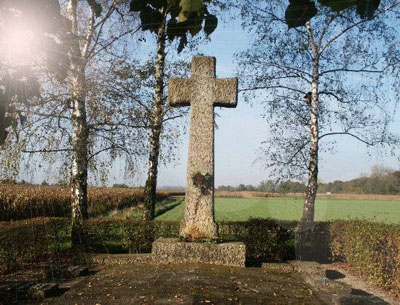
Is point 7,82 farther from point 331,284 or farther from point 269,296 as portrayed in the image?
point 331,284

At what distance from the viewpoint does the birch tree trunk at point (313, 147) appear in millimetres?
13266

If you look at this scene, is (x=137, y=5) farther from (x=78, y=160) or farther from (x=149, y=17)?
(x=78, y=160)

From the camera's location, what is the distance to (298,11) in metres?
1.63

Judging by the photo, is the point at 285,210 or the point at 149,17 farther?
the point at 285,210

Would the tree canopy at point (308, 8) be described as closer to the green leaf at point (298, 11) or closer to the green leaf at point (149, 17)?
the green leaf at point (298, 11)

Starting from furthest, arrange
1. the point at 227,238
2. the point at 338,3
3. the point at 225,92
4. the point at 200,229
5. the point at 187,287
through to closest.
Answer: the point at 227,238 < the point at 225,92 < the point at 200,229 < the point at 187,287 < the point at 338,3

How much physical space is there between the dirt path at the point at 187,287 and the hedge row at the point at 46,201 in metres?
4.67

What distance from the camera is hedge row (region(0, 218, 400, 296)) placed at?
9.11 m

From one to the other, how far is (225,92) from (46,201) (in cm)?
1259

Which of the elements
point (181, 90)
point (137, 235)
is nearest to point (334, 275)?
point (137, 235)

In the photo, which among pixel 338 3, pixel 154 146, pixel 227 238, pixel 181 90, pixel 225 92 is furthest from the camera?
pixel 154 146

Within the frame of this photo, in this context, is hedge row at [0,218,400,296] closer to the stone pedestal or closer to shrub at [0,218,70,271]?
shrub at [0,218,70,271]

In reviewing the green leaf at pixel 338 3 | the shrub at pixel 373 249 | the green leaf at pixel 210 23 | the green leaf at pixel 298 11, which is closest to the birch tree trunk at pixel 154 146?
the shrub at pixel 373 249

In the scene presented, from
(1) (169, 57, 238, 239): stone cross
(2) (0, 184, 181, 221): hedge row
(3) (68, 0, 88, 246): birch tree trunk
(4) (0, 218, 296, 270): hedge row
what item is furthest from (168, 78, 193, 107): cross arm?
(2) (0, 184, 181, 221): hedge row
